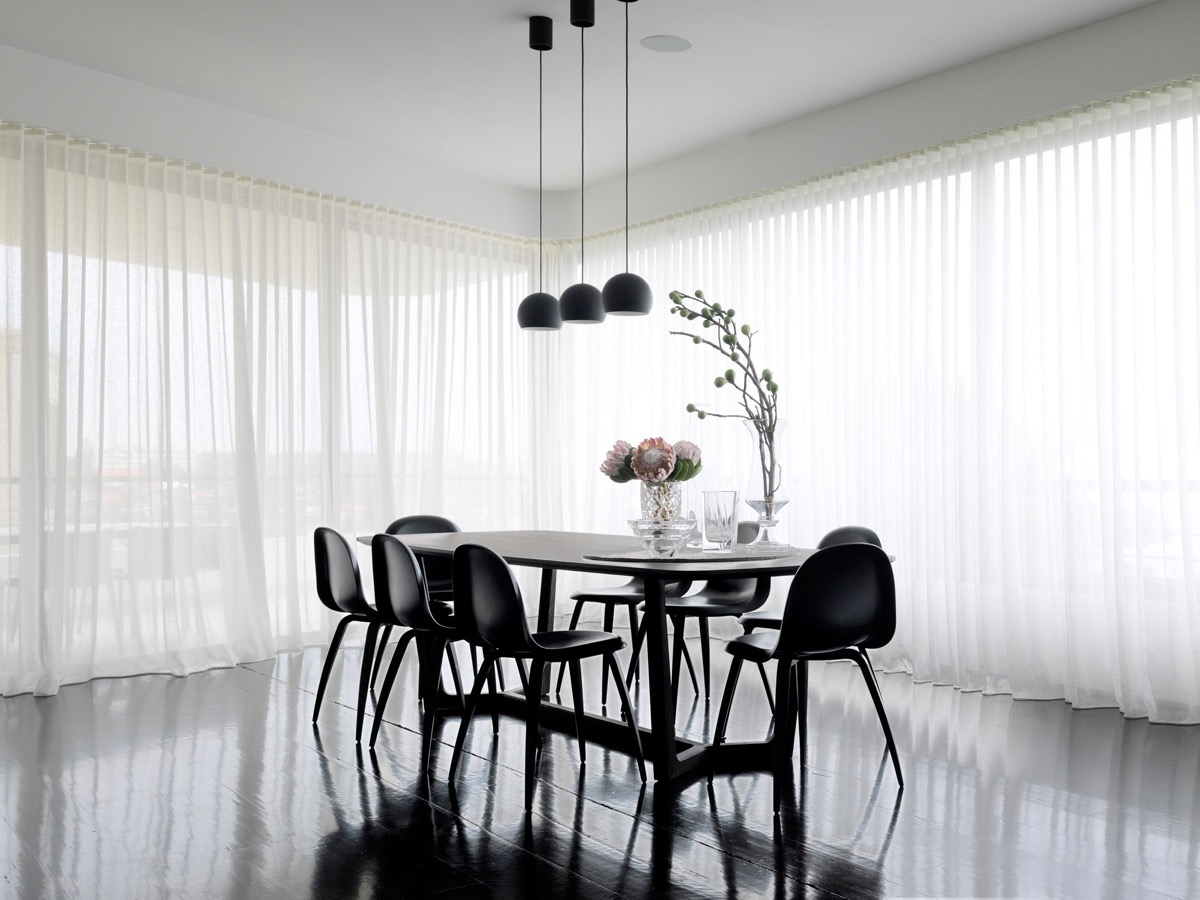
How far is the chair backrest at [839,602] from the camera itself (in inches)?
121

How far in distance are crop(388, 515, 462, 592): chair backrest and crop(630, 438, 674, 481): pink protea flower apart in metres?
1.56

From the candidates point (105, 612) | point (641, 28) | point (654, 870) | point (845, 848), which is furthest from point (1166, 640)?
point (105, 612)

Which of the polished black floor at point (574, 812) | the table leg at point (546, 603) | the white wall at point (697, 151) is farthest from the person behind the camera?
the white wall at point (697, 151)

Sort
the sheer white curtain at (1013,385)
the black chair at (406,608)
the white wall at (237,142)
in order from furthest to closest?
the white wall at (237,142)
the sheer white curtain at (1013,385)
the black chair at (406,608)

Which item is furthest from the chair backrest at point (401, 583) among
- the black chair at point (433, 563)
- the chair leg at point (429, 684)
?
the black chair at point (433, 563)

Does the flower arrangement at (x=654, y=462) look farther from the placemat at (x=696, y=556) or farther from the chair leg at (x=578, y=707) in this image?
the chair leg at (x=578, y=707)

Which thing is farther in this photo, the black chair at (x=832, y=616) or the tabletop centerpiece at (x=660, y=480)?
the tabletop centerpiece at (x=660, y=480)

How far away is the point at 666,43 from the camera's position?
4.62 metres

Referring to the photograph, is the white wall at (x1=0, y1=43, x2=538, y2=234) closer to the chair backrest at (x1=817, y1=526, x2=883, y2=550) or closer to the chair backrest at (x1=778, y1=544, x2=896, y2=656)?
the chair backrest at (x1=817, y1=526, x2=883, y2=550)

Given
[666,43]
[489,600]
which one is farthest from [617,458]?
[666,43]

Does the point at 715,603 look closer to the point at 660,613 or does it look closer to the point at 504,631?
the point at 660,613

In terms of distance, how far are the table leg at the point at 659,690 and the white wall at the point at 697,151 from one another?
3058 mm

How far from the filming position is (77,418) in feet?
16.0

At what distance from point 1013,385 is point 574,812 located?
3.00 metres
